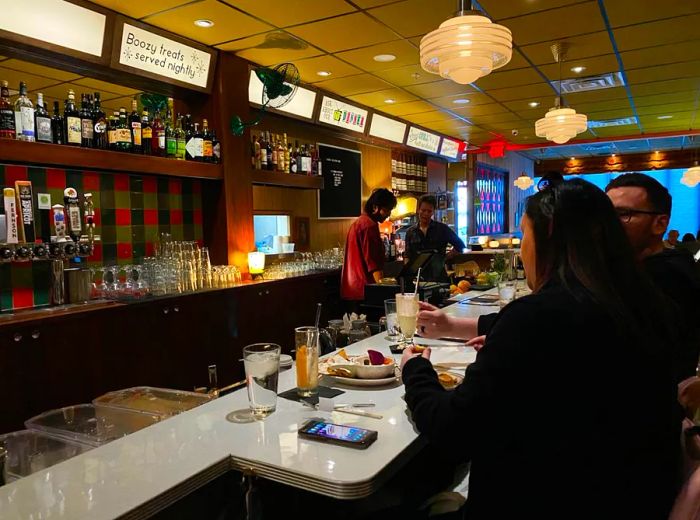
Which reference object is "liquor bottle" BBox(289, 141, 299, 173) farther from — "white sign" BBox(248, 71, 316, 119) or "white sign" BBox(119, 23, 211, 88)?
"white sign" BBox(119, 23, 211, 88)

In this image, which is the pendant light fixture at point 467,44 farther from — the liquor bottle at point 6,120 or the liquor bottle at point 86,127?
the liquor bottle at point 6,120

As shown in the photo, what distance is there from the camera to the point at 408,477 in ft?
6.59

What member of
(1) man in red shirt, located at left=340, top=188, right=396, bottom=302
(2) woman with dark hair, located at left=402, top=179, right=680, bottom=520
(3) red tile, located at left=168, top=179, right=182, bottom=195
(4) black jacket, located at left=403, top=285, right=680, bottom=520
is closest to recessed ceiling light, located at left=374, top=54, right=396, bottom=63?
(1) man in red shirt, located at left=340, top=188, right=396, bottom=302

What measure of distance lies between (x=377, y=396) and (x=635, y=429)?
0.71 m

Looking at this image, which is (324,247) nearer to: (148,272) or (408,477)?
(148,272)

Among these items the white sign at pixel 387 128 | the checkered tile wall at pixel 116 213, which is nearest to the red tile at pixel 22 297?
the checkered tile wall at pixel 116 213

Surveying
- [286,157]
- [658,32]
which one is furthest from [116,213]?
[658,32]

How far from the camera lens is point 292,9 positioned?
3.63 m

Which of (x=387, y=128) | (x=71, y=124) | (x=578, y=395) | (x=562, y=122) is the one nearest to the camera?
(x=578, y=395)

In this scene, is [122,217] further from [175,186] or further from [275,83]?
[275,83]

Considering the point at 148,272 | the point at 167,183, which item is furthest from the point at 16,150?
the point at 167,183

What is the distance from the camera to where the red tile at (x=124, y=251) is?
13.3 ft

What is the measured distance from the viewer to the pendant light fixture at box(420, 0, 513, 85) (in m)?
2.53

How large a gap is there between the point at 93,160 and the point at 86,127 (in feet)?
0.73
